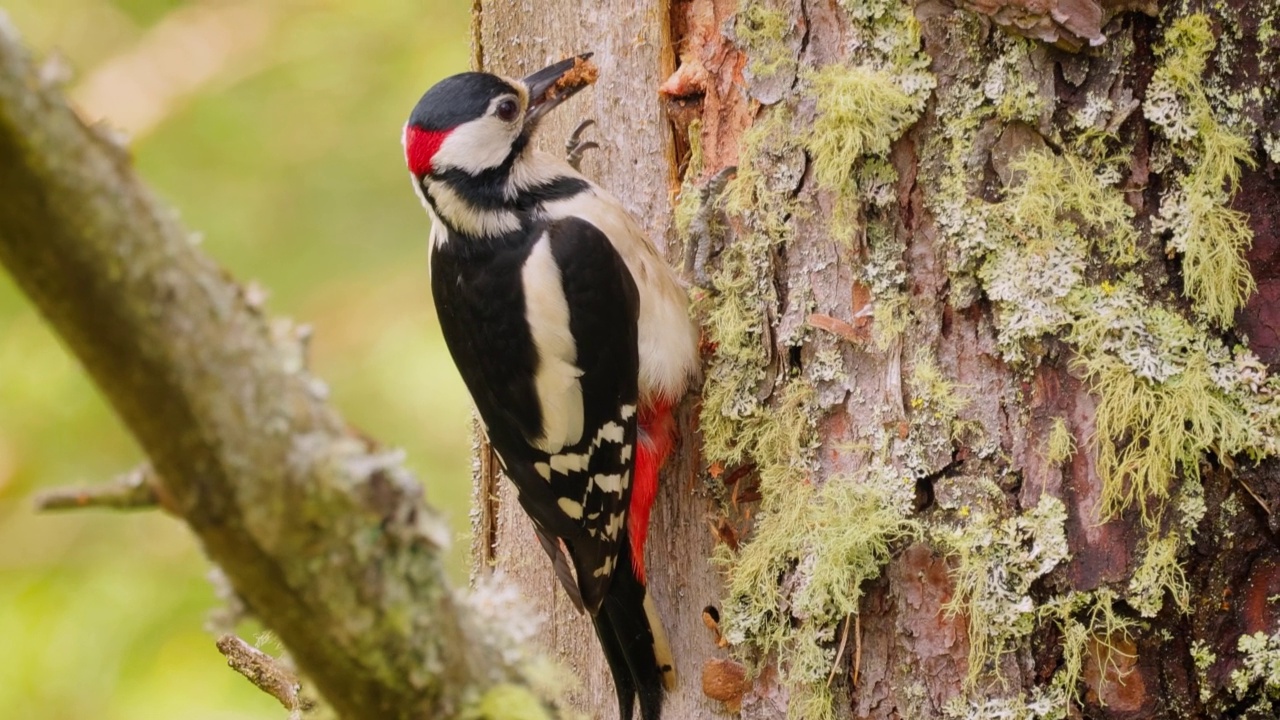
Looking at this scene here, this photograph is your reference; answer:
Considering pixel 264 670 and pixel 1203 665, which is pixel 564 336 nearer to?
Answer: pixel 264 670

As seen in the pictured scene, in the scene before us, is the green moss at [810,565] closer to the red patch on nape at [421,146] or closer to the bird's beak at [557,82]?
the bird's beak at [557,82]

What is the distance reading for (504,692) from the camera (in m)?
1.09

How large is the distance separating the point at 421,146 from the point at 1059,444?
1482 millimetres

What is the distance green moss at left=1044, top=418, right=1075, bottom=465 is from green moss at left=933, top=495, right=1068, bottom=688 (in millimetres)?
61

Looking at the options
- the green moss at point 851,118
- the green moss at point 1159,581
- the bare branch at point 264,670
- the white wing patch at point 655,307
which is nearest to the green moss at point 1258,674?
the green moss at point 1159,581

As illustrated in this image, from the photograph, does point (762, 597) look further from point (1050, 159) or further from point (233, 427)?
point (233, 427)

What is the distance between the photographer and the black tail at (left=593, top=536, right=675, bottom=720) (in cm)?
221

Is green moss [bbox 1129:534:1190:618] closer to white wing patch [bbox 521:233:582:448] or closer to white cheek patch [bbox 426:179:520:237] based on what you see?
white wing patch [bbox 521:233:582:448]

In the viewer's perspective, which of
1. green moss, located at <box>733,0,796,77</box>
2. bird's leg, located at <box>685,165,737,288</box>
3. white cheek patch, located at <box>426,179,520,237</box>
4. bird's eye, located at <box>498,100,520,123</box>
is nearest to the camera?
green moss, located at <box>733,0,796,77</box>

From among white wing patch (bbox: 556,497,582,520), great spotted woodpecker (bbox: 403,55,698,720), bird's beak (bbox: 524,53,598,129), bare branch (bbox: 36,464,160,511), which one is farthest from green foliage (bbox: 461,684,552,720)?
bird's beak (bbox: 524,53,598,129)

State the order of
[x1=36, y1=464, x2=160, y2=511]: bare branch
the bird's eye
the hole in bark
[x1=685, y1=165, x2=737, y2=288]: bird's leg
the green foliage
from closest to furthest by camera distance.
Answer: [x1=36, y1=464, x2=160, y2=511]: bare branch < the green foliage < the hole in bark < [x1=685, y1=165, x2=737, y2=288]: bird's leg < the bird's eye

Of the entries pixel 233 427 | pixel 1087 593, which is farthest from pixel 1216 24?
pixel 233 427

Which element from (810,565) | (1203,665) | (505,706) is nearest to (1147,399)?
(1203,665)

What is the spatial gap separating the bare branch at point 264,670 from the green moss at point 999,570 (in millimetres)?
1047
